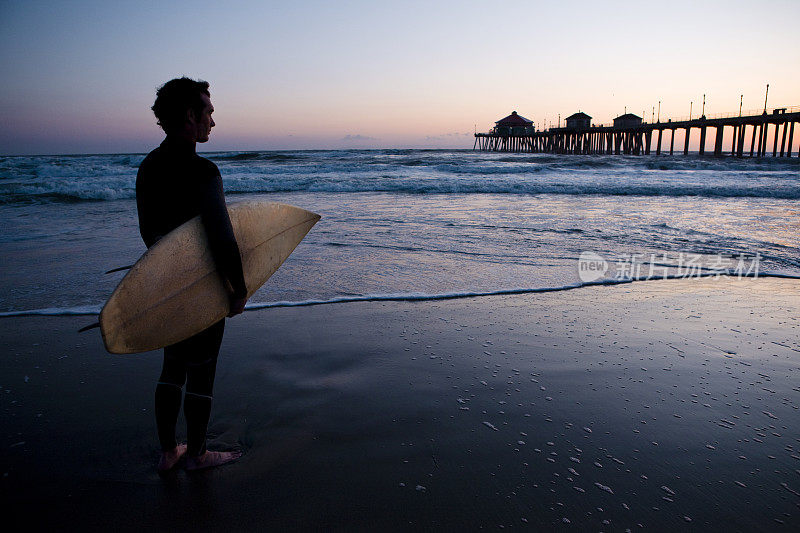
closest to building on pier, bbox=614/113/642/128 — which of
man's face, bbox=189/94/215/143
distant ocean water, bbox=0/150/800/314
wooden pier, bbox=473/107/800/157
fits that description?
wooden pier, bbox=473/107/800/157

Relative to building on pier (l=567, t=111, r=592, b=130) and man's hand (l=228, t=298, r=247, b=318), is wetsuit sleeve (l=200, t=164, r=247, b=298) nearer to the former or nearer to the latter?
man's hand (l=228, t=298, r=247, b=318)

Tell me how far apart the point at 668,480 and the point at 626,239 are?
18.6ft

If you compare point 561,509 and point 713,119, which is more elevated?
point 713,119

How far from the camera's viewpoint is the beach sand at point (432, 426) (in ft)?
5.60

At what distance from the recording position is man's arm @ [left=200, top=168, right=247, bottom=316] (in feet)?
5.55

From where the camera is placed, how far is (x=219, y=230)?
172cm

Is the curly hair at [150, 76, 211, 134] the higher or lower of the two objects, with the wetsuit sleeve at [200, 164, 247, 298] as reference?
higher

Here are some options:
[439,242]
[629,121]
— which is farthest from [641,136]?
[439,242]

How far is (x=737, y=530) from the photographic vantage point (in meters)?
1.60

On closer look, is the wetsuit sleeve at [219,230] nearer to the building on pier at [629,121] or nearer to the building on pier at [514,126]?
the building on pier at [629,121]

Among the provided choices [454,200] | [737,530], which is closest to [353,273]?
[737,530]

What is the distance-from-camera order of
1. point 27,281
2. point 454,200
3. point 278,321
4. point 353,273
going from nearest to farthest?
point 278,321 < point 27,281 < point 353,273 < point 454,200

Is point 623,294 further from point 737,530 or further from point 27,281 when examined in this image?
point 27,281

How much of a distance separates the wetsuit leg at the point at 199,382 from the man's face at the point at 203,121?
75 centimetres
